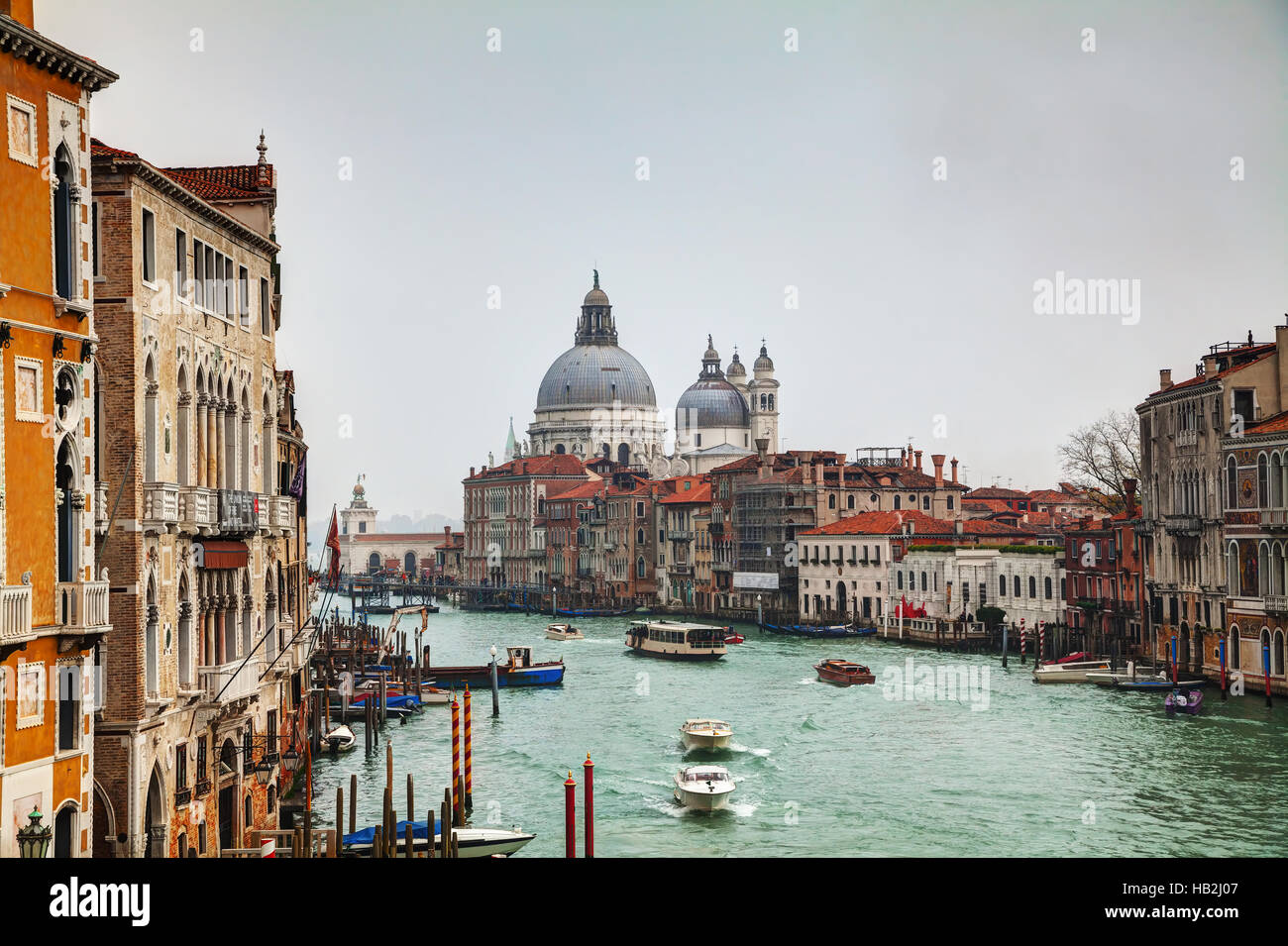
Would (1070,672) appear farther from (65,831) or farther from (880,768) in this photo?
(65,831)

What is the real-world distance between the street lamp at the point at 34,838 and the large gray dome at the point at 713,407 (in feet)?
185

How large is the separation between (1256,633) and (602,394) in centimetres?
4798

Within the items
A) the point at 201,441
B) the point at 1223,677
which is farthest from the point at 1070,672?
the point at 201,441

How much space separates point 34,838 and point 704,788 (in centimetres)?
796

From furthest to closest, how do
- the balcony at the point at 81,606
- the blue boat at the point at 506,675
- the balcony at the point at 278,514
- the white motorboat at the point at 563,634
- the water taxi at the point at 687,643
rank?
the white motorboat at the point at 563,634 → the water taxi at the point at 687,643 → the blue boat at the point at 506,675 → the balcony at the point at 278,514 → the balcony at the point at 81,606

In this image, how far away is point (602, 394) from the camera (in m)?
66.3

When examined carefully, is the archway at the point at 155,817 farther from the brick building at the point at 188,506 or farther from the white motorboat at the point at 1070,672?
the white motorboat at the point at 1070,672

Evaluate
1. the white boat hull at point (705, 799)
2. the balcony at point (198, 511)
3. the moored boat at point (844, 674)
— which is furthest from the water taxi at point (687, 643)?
the balcony at point (198, 511)

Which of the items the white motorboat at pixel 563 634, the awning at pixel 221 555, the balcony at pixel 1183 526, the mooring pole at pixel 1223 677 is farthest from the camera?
the white motorboat at pixel 563 634

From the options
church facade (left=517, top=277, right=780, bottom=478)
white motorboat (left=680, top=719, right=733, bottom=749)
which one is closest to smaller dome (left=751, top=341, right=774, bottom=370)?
church facade (left=517, top=277, right=780, bottom=478)

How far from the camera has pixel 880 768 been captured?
52.3ft

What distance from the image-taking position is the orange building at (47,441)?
652 centimetres
